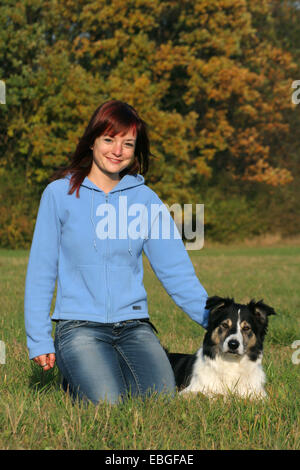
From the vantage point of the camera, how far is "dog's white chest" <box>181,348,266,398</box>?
197 inches

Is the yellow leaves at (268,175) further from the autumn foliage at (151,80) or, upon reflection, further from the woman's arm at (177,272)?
the woman's arm at (177,272)

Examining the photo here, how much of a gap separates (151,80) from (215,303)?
2651cm

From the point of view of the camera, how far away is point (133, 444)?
3758mm

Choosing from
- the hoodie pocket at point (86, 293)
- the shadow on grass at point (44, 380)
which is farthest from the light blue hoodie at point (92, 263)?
the shadow on grass at point (44, 380)

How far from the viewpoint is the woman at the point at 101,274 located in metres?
4.47

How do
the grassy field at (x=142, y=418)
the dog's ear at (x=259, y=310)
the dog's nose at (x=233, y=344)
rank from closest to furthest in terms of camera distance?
the grassy field at (x=142, y=418)
the dog's nose at (x=233, y=344)
the dog's ear at (x=259, y=310)

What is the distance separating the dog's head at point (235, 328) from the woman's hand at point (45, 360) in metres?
1.23

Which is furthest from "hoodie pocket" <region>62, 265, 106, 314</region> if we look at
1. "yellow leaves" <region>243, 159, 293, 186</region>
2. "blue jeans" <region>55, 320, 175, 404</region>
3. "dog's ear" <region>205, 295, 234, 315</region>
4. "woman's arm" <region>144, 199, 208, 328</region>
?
"yellow leaves" <region>243, 159, 293, 186</region>

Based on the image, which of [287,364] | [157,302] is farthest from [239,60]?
[287,364]

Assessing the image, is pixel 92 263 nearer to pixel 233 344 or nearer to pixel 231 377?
pixel 233 344

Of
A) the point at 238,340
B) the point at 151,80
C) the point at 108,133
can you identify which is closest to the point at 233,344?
the point at 238,340

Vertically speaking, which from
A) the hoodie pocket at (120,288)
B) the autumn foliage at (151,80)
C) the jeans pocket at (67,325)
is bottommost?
the jeans pocket at (67,325)

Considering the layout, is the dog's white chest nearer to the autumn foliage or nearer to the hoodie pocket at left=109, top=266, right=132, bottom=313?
the hoodie pocket at left=109, top=266, right=132, bottom=313

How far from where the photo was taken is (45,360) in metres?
4.47
